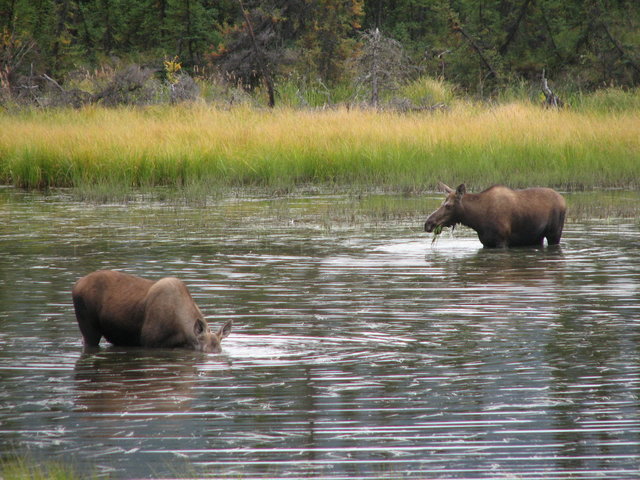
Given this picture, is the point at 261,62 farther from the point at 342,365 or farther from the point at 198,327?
the point at 342,365

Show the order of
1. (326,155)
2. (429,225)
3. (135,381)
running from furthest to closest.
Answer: (326,155), (429,225), (135,381)

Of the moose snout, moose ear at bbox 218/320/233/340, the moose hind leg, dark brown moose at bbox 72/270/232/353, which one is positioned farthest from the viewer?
the moose snout

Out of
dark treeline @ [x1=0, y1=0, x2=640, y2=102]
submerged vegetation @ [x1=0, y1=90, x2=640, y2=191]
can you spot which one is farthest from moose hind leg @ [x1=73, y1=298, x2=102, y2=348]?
dark treeline @ [x1=0, y1=0, x2=640, y2=102]

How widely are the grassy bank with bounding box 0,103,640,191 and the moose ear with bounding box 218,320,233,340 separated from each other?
41.5 feet

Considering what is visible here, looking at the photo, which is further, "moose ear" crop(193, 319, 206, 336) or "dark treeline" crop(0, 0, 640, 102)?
"dark treeline" crop(0, 0, 640, 102)

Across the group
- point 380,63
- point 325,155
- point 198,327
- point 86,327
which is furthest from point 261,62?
point 198,327

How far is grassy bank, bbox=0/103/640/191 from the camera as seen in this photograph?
2181cm

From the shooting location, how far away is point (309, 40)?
41000 mm

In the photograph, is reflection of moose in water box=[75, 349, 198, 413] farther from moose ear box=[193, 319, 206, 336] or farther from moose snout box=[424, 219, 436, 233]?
moose snout box=[424, 219, 436, 233]

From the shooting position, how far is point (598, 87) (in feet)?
124

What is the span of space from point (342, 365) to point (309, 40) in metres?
33.9

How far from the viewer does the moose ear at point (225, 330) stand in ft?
27.2

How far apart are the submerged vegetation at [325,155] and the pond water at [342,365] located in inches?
247

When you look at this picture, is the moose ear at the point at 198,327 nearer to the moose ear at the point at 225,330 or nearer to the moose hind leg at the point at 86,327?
the moose ear at the point at 225,330
